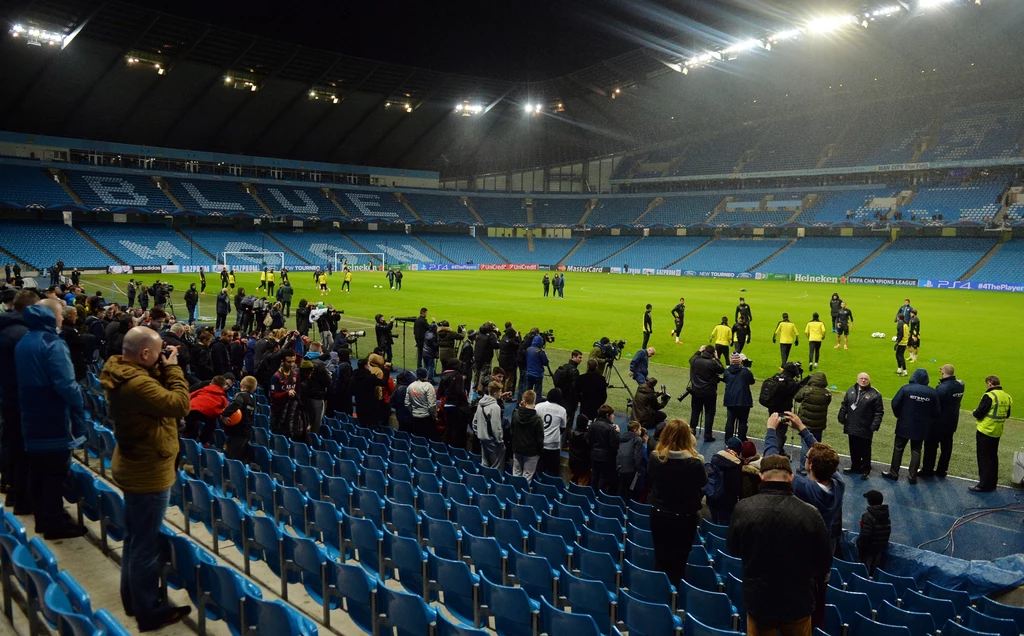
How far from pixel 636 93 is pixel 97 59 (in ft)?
169

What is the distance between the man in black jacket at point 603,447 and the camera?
838 centimetres

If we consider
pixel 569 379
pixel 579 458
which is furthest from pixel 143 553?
pixel 569 379

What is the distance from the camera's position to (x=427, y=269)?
7131 centimetres

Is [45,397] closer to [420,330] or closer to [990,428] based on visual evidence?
[990,428]

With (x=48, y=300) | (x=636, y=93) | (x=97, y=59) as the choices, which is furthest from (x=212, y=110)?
(x=48, y=300)

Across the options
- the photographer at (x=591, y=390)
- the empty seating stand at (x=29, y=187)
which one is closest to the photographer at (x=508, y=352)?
the photographer at (x=591, y=390)

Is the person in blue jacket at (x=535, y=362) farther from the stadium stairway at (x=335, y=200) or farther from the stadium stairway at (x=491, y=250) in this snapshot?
the stadium stairway at (x=335, y=200)

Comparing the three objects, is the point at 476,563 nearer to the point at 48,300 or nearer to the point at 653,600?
the point at 653,600

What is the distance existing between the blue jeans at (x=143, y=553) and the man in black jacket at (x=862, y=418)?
947 centimetres

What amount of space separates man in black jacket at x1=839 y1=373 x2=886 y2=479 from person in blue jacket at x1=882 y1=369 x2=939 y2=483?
1.06 ft

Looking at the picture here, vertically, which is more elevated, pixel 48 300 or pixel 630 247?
pixel 630 247

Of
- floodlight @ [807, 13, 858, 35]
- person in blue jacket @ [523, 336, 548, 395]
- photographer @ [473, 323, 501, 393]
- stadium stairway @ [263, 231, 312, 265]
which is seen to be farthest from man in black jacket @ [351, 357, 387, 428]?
stadium stairway @ [263, 231, 312, 265]

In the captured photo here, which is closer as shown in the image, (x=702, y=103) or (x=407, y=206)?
(x=702, y=103)

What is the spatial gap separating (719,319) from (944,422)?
788 inches
